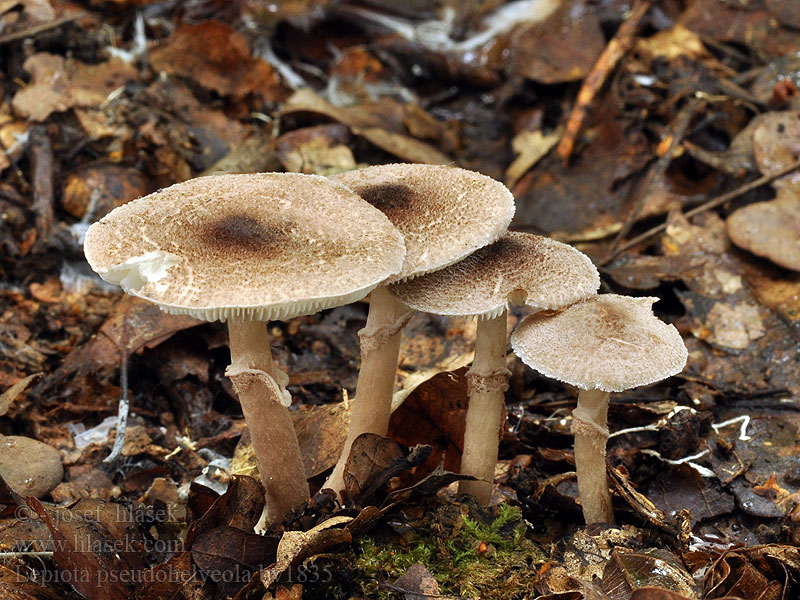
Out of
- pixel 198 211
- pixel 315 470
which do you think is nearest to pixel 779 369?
pixel 315 470

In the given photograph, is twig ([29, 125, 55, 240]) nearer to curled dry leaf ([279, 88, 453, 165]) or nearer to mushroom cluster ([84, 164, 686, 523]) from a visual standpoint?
curled dry leaf ([279, 88, 453, 165])

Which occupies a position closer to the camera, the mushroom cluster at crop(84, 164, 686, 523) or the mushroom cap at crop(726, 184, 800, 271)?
the mushroom cluster at crop(84, 164, 686, 523)

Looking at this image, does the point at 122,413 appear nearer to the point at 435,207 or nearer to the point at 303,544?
the point at 303,544

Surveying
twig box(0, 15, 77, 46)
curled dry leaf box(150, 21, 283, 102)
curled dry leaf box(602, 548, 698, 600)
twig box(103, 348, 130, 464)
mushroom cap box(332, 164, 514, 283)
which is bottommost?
twig box(103, 348, 130, 464)

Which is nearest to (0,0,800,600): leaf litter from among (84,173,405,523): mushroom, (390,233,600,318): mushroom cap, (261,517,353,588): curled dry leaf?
(261,517,353,588): curled dry leaf

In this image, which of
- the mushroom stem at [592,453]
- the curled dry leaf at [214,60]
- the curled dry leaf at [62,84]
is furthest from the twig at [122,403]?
the curled dry leaf at [214,60]

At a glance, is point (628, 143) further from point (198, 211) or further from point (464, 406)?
point (198, 211)

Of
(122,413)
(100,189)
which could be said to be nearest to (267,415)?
(122,413)
